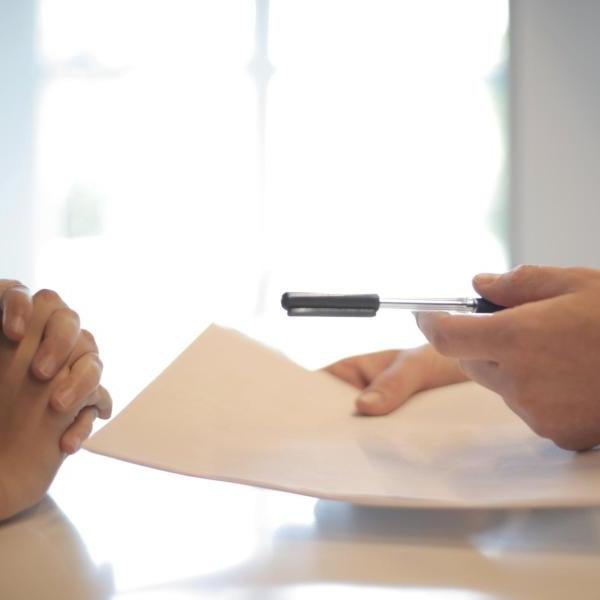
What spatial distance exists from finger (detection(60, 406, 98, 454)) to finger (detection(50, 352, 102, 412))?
0.01 m

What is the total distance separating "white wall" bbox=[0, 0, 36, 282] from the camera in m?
2.78

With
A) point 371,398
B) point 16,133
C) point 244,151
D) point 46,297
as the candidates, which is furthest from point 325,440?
point 16,133

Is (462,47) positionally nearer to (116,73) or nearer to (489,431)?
(116,73)

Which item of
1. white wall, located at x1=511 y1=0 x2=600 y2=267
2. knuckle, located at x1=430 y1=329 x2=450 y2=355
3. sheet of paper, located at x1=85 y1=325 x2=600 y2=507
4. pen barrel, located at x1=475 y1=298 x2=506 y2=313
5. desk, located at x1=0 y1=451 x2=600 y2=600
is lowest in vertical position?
desk, located at x1=0 y1=451 x2=600 y2=600

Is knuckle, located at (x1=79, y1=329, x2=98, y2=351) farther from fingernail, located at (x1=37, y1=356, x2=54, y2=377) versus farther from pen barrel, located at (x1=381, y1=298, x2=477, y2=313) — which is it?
pen barrel, located at (x1=381, y1=298, x2=477, y2=313)

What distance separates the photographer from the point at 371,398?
51 cm

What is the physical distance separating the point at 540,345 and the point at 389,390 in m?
0.15

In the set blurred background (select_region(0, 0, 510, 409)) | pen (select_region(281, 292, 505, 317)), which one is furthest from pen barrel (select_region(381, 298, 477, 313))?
blurred background (select_region(0, 0, 510, 409))

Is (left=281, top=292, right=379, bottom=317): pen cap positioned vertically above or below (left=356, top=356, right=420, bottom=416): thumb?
above

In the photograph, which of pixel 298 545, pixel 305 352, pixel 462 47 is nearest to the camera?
pixel 298 545

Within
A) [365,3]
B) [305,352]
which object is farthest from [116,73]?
[305,352]

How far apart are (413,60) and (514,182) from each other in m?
0.55

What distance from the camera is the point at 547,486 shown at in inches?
13.5

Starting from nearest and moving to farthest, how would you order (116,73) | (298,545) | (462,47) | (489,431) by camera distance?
1. (298,545)
2. (489,431)
3. (462,47)
4. (116,73)
